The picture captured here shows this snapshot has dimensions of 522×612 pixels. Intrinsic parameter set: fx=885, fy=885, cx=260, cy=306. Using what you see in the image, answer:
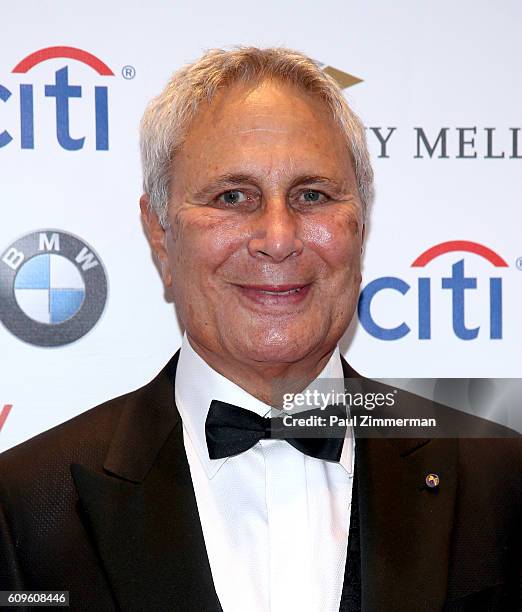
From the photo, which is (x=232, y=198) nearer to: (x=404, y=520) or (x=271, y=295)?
(x=271, y=295)

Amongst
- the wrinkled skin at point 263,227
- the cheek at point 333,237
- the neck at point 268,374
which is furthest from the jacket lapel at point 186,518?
the cheek at point 333,237

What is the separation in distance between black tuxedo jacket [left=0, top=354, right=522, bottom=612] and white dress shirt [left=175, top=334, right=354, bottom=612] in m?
0.04

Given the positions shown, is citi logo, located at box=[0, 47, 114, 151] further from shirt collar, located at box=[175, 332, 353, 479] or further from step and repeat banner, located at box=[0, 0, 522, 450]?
shirt collar, located at box=[175, 332, 353, 479]

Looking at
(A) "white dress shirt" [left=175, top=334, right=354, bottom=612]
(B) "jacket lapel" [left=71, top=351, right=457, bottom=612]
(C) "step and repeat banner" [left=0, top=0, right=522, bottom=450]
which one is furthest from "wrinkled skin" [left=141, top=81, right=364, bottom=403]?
(C) "step and repeat banner" [left=0, top=0, right=522, bottom=450]

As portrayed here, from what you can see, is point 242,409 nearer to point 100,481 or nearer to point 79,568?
point 100,481

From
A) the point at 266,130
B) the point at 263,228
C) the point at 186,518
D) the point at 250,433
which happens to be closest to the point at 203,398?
the point at 250,433

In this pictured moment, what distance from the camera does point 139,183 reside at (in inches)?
78.6

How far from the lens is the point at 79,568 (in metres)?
1.51

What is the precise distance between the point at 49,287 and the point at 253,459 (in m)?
0.66

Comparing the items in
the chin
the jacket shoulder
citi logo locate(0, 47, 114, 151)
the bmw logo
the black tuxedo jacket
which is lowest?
the black tuxedo jacket

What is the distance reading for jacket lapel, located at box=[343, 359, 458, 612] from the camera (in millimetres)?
1501

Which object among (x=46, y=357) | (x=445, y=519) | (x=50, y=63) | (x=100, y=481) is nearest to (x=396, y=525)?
(x=445, y=519)

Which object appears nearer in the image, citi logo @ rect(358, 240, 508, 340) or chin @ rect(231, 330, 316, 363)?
chin @ rect(231, 330, 316, 363)

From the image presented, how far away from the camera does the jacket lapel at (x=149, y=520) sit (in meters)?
1.46
